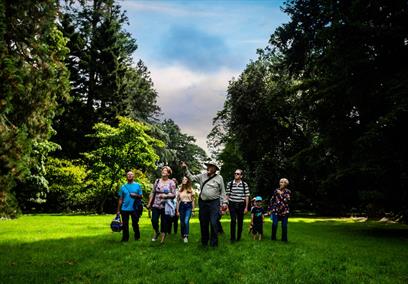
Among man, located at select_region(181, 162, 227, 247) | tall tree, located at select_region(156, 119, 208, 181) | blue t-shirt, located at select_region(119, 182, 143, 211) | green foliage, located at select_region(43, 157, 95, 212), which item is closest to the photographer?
man, located at select_region(181, 162, 227, 247)

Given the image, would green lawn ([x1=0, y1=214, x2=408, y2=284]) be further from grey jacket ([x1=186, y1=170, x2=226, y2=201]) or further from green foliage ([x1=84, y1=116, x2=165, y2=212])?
green foliage ([x1=84, y1=116, x2=165, y2=212])

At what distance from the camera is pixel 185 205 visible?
13273mm

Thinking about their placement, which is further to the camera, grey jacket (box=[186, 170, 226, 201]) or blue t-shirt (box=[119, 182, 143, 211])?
blue t-shirt (box=[119, 182, 143, 211])

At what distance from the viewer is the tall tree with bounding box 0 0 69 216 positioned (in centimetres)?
1342

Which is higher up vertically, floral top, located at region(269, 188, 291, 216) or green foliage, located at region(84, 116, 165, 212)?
green foliage, located at region(84, 116, 165, 212)

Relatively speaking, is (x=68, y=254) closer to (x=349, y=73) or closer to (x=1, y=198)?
(x=1, y=198)

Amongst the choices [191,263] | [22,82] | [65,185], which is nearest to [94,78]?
[65,185]

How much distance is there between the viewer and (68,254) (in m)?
10.2

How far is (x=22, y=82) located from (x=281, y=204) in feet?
31.6

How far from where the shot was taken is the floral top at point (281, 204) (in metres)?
13.8

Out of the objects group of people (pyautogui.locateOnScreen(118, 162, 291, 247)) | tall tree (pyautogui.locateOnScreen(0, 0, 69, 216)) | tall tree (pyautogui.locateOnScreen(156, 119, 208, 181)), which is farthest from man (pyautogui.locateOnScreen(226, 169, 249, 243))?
tall tree (pyautogui.locateOnScreen(156, 119, 208, 181))

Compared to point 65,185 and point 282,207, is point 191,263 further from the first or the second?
point 65,185

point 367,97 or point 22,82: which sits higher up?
point 367,97

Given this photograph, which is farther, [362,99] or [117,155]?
[117,155]
